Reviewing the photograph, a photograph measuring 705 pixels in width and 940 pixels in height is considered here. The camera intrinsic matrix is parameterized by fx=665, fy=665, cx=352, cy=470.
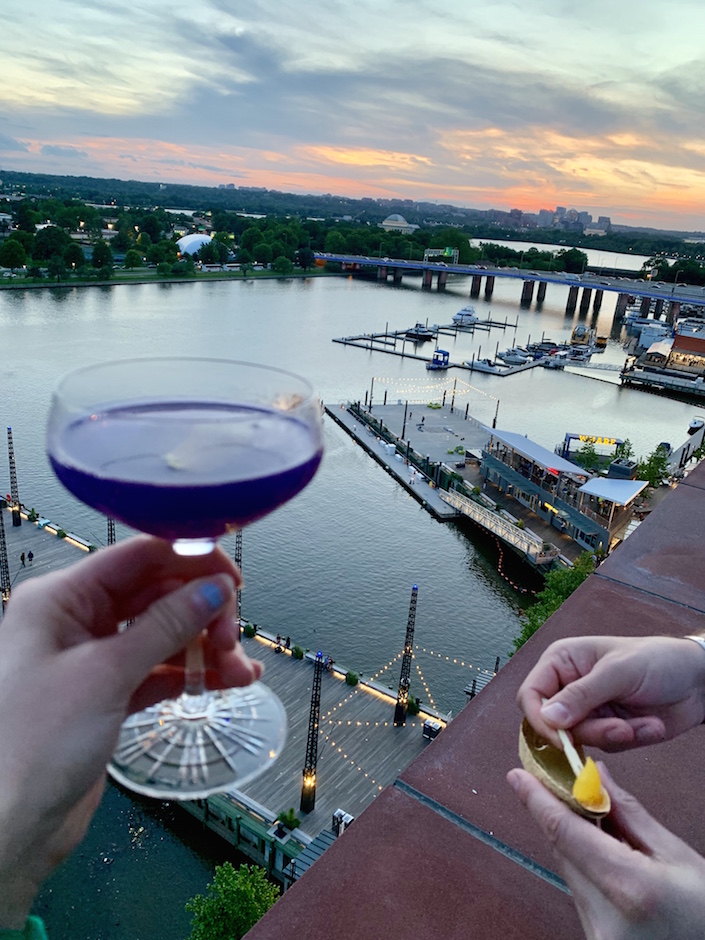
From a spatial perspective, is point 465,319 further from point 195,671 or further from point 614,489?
point 195,671

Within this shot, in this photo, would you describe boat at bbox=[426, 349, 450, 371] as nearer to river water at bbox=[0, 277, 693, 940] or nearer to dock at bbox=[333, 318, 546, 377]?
dock at bbox=[333, 318, 546, 377]

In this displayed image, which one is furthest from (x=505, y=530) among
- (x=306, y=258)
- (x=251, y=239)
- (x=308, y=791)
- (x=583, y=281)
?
(x=251, y=239)

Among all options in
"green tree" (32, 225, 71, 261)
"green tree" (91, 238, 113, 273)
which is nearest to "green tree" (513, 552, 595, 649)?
"green tree" (91, 238, 113, 273)

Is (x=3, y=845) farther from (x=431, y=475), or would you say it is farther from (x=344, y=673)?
(x=431, y=475)

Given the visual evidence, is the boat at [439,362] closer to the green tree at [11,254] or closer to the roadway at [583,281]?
the roadway at [583,281]

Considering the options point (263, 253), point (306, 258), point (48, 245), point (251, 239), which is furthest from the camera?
point (251, 239)

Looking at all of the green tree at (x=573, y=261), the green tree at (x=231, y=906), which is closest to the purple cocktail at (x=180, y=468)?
the green tree at (x=231, y=906)
